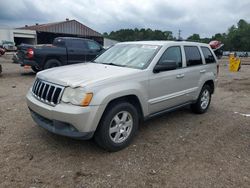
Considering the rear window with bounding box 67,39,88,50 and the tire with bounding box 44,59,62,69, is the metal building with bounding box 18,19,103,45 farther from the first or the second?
the tire with bounding box 44,59,62,69

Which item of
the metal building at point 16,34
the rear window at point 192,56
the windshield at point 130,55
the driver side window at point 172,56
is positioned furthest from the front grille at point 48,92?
the metal building at point 16,34

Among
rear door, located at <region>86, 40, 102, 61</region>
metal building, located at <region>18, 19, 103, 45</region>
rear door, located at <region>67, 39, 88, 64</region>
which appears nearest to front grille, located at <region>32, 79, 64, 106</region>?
rear door, located at <region>67, 39, 88, 64</region>

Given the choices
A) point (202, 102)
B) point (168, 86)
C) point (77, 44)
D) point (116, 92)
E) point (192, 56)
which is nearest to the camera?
point (116, 92)

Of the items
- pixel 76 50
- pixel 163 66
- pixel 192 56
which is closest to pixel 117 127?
pixel 163 66

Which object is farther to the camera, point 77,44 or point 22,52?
point 77,44

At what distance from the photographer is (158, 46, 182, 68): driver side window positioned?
453 cm

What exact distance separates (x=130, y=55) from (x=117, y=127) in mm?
1576

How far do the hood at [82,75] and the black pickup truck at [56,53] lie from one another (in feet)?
21.3

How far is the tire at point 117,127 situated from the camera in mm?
3564

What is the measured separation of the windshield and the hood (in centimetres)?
28

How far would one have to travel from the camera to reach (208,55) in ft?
20.0

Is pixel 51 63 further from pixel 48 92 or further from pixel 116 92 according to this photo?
pixel 116 92

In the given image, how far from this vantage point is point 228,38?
92.5m

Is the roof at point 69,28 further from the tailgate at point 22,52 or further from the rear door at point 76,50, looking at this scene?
the tailgate at point 22,52
